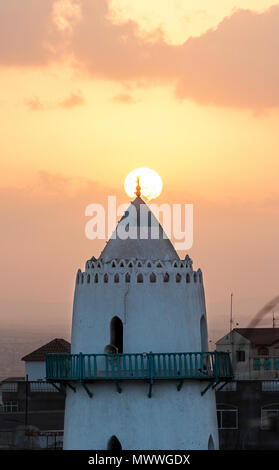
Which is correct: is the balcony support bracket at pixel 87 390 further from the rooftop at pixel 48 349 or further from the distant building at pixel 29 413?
the rooftop at pixel 48 349

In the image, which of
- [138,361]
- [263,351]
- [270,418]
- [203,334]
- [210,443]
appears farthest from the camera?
[263,351]

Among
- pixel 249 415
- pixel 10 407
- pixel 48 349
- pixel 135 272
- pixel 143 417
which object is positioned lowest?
pixel 143 417

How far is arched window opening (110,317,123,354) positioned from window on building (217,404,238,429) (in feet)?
189

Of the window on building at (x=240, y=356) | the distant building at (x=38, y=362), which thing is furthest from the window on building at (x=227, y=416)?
the window on building at (x=240, y=356)

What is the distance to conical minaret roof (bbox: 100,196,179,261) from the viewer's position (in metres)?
51.4

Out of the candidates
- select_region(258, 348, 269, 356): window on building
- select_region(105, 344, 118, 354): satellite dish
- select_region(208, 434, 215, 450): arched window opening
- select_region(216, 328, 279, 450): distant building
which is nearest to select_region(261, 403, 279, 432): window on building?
select_region(216, 328, 279, 450): distant building

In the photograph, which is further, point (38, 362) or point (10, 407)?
point (38, 362)

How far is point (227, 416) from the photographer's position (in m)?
108

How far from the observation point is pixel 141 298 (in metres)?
50.4

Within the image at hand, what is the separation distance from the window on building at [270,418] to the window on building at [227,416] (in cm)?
249

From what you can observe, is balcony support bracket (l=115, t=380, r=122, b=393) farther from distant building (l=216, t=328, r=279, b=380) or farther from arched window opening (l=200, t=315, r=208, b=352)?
distant building (l=216, t=328, r=279, b=380)

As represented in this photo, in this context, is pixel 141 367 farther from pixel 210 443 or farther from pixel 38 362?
pixel 38 362

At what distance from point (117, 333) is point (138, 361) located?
1.69 m

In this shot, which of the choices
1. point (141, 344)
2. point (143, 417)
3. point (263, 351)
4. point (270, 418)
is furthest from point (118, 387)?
point (263, 351)
